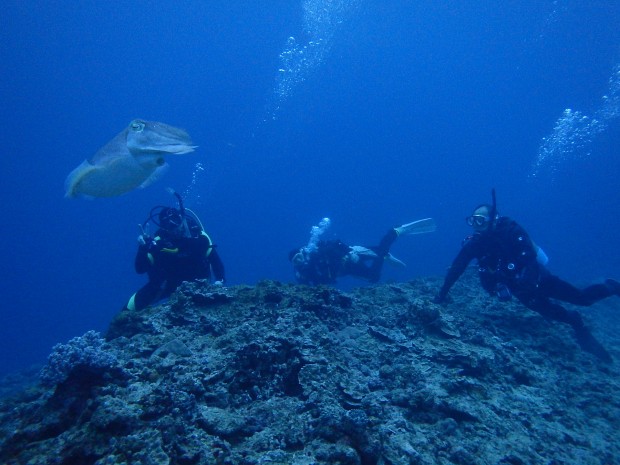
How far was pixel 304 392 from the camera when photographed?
3105mm

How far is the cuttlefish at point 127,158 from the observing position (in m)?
2.81

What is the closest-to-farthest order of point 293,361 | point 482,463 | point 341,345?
point 482,463 → point 293,361 → point 341,345

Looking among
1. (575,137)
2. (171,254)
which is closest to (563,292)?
(171,254)

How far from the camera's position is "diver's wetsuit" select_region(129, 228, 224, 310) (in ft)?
22.8

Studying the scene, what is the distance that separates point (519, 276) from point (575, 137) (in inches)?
7078

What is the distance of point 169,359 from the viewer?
137 inches

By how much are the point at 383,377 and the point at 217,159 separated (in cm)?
17946

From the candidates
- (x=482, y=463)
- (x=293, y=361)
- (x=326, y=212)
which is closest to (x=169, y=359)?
(x=293, y=361)

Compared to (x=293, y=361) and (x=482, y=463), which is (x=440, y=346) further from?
(x=293, y=361)

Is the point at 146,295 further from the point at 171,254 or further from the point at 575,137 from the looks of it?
the point at 575,137

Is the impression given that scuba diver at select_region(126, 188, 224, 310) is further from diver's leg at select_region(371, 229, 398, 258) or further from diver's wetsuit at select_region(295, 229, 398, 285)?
diver's leg at select_region(371, 229, 398, 258)

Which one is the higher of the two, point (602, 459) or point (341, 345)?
point (341, 345)

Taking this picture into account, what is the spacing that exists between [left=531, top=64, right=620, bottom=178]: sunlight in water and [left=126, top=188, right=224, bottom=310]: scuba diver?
428 feet

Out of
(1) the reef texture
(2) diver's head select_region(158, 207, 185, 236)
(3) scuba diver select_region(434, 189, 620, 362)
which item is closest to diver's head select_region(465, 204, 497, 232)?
(3) scuba diver select_region(434, 189, 620, 362)
